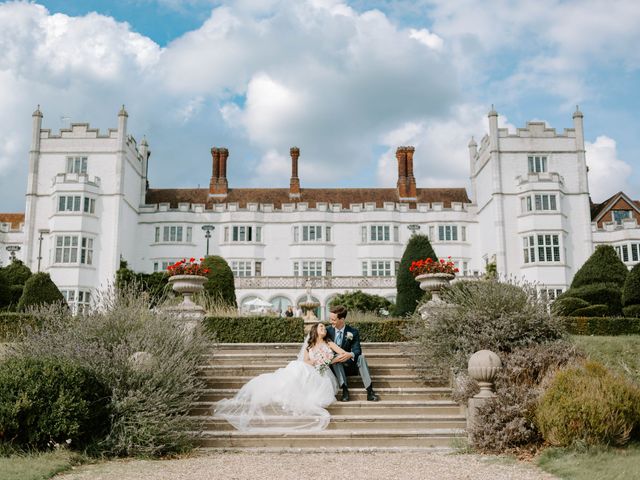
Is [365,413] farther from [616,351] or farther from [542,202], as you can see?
[542,202]

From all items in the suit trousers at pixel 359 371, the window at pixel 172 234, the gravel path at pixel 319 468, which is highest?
the window at pixel 172 234

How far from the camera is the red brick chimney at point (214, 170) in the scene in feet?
152

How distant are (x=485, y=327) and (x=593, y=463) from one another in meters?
4.37

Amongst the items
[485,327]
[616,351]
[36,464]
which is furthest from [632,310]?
[36,464]

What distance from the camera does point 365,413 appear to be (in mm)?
9867

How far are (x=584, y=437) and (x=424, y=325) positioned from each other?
5382mm

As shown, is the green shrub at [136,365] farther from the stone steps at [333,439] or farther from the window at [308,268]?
the window at [308,268]

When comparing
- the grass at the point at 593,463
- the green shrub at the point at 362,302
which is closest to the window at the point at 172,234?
the green shrub at the point at 362,302

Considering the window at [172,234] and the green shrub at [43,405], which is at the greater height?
the window at [172,234]

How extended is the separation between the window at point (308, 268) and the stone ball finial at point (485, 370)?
110 ft

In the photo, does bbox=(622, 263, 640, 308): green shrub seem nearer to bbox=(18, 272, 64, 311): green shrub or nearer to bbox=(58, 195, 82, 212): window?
bbox=(18, 272, 64, 311): green shrub

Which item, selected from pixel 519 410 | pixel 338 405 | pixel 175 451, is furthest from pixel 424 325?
pixel 175 451

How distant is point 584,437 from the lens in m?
7.50

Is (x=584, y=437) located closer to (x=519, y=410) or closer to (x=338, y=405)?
(x=519, y=410)
